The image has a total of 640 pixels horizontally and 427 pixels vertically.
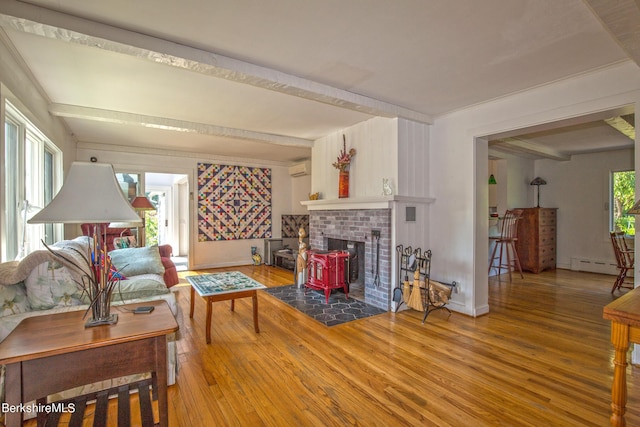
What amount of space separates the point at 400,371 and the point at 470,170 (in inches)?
95.0

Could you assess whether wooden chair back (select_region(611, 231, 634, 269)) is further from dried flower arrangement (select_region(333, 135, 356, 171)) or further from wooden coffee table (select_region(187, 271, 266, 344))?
wooden coffee table (select_region(187, 271, 266, 344))

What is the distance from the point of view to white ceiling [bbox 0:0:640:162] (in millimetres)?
1842

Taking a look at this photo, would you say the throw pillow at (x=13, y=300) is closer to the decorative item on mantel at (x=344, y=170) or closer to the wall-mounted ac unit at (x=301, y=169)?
the decorative item on mantel at (x=344, y=170)

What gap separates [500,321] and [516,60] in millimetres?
2632

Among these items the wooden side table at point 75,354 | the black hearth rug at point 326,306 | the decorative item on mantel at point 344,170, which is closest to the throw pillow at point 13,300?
the wooden side table at point 75,354

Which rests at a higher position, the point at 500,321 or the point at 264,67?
the point at 264,67

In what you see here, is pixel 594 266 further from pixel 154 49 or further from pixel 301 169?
pixel 154 49

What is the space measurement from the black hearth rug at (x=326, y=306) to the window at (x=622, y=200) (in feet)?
17.2

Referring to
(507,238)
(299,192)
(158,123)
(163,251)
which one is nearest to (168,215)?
(299,192)

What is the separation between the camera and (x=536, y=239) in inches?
234

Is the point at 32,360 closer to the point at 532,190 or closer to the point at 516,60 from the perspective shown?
the point at 516,60

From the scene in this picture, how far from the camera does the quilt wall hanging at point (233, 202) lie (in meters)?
6.47

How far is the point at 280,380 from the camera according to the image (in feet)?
7.27

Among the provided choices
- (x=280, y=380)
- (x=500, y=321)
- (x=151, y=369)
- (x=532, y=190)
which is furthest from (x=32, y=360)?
(x=532, y=190)
